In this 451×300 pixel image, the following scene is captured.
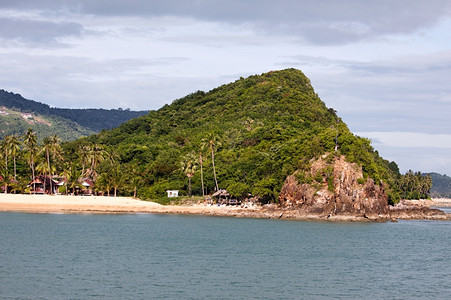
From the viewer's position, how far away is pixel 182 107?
180375 mm

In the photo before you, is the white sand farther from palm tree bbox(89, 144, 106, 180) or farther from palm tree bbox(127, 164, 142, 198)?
palm tree bbox(89, 144, 106, 180)

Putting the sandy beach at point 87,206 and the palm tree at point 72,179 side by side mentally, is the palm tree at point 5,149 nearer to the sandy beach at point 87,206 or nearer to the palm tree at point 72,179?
the palm tree at point 72,179

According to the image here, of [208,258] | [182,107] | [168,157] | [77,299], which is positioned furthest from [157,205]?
[182,107]

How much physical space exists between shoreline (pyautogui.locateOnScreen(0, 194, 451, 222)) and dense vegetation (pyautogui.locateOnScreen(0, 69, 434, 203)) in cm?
463

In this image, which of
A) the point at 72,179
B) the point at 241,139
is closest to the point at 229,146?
the point at 241,139

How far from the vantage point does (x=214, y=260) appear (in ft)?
155

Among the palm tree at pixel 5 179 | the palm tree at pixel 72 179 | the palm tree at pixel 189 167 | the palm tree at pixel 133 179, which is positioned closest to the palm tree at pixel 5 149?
the palm tree at pixel 5 179

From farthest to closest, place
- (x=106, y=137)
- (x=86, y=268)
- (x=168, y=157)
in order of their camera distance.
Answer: (x=106, y=137) < (x=168, y=157) < (x=86, y=268)

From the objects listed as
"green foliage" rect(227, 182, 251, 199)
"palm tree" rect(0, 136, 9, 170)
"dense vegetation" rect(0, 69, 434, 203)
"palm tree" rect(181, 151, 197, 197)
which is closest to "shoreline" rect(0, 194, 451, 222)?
"green foliage" rect(227, 182, 251, 199)

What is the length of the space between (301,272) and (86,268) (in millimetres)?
16121

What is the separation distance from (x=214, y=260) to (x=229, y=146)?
7622 centimetres

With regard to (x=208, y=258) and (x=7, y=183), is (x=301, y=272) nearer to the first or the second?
(x=208, y=258)

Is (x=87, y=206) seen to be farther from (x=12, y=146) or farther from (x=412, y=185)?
(x=412, y=185)

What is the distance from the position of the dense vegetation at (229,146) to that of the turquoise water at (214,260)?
69.1 feet
